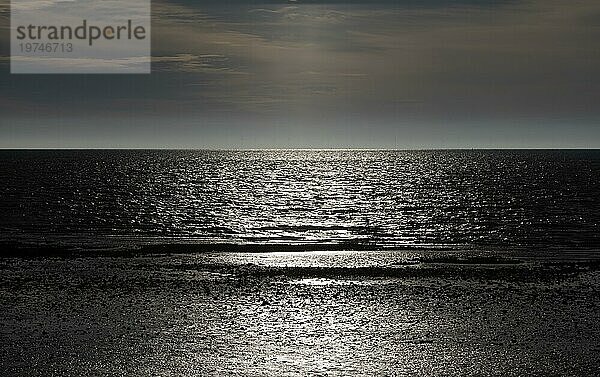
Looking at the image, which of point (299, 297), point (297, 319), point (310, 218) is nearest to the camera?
point (297, 319)

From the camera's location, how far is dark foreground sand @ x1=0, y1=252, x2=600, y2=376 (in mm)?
24094

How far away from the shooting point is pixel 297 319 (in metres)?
30.2

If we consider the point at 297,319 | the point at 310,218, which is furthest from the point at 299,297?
the point at 310,218

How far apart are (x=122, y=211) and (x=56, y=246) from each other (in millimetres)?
32582

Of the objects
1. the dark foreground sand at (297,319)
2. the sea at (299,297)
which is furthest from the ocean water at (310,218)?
the dark foreground sand at (297,319)

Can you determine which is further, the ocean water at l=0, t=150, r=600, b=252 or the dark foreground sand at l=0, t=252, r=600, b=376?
the ocean water at l=0, t=150, r=600, b=252

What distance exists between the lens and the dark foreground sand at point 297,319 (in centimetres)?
2409

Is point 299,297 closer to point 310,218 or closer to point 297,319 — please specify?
point 297,319

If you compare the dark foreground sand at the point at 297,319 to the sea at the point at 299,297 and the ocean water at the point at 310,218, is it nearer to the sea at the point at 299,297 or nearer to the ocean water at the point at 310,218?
the sea at the point at 299,297

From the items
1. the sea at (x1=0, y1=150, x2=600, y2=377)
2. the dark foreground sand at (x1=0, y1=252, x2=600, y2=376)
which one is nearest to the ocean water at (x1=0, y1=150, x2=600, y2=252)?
the sea at (x1=0, y1=150, x2=600, y2=377)

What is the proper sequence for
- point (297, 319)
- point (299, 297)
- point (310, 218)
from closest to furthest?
1. point (297, 319)
2. point (299, 297)
3. point (310, 218)

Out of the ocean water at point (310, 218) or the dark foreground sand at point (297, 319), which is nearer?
the dark foreground sand at point (297, 319)

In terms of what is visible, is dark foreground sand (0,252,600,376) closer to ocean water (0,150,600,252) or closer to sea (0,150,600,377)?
sea (0,150,600,377)

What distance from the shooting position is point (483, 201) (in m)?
107
